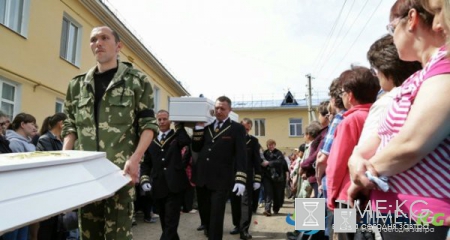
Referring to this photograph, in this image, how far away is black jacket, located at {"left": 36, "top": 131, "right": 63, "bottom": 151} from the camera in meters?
4.25

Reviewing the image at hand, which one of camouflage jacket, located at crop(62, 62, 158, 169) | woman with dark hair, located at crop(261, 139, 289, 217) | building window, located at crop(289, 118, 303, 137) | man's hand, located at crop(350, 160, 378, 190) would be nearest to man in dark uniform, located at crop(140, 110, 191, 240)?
camouflage jacket, located at crop(62, 62, 158, 169)

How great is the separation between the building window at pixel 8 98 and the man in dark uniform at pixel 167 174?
532 cm

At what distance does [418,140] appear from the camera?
113cm

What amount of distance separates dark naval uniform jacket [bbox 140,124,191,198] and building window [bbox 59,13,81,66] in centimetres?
729

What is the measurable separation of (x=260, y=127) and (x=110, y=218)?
32.0 metres

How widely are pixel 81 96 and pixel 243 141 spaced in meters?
2.55

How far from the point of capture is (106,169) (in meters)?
1.65

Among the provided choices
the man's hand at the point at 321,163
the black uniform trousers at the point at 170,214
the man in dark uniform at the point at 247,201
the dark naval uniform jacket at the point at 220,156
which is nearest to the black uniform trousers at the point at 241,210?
the man in dark uniform at the point at 247,201

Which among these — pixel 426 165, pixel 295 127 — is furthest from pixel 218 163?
pixel 295 127

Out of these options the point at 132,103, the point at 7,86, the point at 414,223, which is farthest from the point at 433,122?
the point at 7,86

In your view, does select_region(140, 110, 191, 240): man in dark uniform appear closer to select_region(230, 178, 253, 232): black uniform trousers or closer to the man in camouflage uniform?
select_region(230, 178, 253, 232): black uniform trousers

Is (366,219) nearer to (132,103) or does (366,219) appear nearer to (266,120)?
(132,103)

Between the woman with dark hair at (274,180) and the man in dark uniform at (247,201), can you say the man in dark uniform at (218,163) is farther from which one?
the woman with dark hair at (274,180)

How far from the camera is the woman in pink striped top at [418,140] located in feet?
3.65
